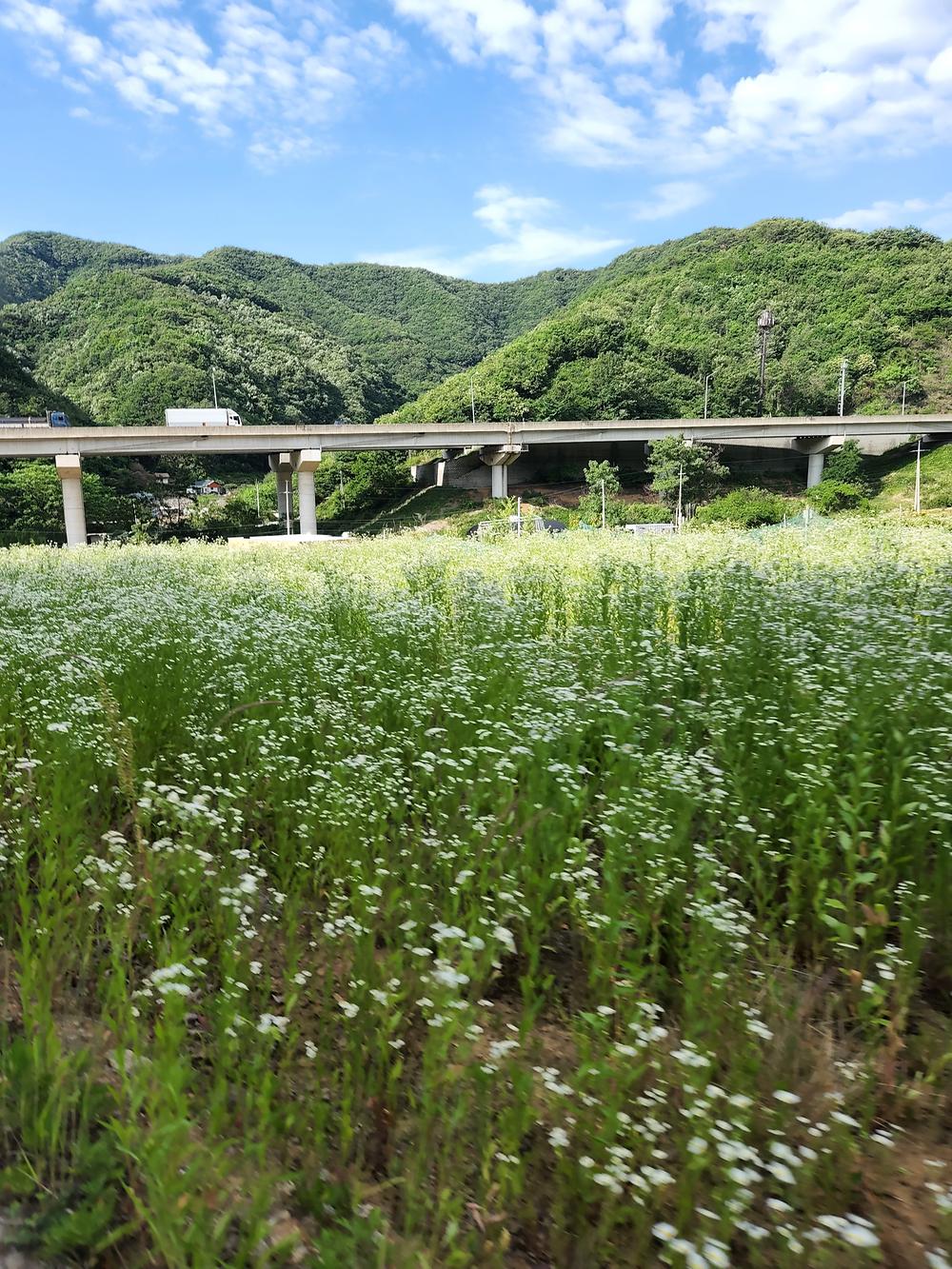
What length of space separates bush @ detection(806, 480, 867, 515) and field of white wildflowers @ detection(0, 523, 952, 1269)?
5903 centimetres

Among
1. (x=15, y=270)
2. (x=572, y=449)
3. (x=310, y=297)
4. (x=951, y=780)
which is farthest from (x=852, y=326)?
(x=15, y=270)

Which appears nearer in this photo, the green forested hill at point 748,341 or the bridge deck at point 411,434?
the bridge deck at point 411,434

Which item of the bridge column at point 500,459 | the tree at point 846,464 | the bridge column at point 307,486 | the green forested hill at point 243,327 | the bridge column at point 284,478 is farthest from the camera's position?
the green forested hill at point 243,327

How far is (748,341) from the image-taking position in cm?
9506

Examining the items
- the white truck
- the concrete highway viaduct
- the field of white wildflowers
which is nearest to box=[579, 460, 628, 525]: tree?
the concrete highway viaduct

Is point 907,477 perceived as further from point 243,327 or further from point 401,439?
point 243,327

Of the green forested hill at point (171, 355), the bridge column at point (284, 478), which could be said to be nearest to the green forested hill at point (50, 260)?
the green forested hill at point (171, 355)

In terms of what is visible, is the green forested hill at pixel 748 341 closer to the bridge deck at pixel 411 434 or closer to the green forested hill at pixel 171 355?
the green forested hill at pixel 171 355

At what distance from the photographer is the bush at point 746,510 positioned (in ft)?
168

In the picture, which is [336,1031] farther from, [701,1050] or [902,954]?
[902,954]

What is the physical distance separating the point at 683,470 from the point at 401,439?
23.2m

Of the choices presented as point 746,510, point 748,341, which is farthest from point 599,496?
point 748,341

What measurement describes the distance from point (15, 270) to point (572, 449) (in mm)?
115281

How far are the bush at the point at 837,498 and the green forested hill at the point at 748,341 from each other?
26688 mm
